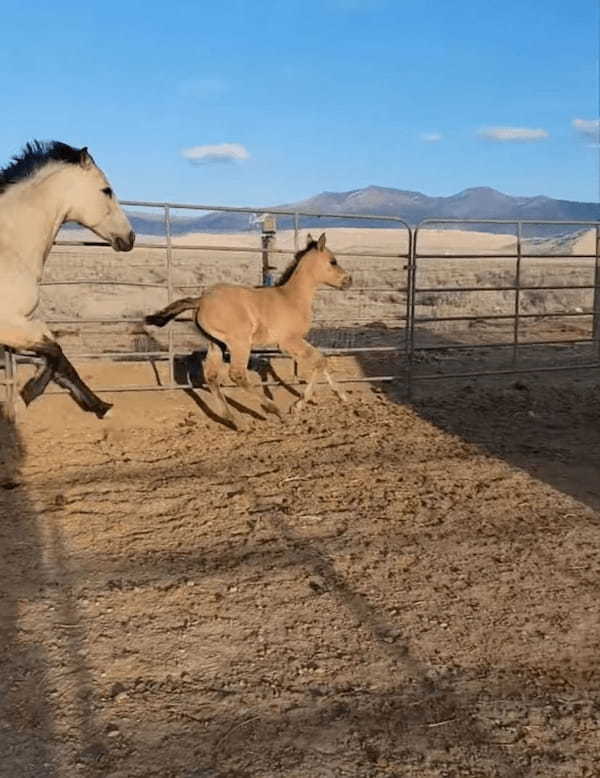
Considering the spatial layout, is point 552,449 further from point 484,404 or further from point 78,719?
point 78,719

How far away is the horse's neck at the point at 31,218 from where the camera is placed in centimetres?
564

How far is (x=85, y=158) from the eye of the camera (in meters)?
5.90

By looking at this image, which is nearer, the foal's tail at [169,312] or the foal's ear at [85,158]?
the foal's ear at [85,158]

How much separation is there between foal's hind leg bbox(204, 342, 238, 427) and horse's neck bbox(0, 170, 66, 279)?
1.95 metres

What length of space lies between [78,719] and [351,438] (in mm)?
4139

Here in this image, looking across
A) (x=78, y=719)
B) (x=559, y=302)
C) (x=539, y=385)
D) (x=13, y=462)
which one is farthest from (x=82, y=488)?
(x=559, y=302)

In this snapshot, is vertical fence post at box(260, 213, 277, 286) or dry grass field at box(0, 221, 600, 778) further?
vertical fence post at box(260, 213, 277, 286)

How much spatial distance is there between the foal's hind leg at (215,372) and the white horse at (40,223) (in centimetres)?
129

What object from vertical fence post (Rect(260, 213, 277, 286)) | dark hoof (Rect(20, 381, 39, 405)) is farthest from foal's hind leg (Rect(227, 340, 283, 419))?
dark hoof (Rect(20, 381, 39, 405))

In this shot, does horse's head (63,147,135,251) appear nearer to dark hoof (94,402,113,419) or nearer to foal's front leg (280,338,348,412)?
dark hoof (94,402,113,419)

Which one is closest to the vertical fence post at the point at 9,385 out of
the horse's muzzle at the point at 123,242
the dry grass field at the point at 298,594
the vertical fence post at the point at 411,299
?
the dry grass field at the point at 298,594

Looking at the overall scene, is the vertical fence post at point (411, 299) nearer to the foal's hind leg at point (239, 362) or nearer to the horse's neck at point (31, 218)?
the foal's hind leg at point (239, 362)

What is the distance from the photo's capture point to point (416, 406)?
Result: 778cm

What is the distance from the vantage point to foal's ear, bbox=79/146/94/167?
5.88 m
